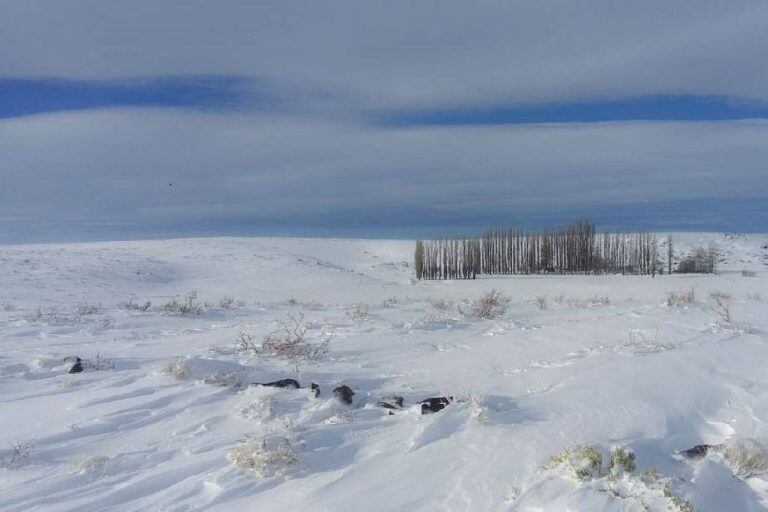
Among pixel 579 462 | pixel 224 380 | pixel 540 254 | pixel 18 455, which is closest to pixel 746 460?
pixel 579 462

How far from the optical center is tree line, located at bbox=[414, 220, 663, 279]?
85.0 feet

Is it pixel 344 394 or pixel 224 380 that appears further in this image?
pixel 224 380

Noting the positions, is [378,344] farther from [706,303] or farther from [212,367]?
[706,303]

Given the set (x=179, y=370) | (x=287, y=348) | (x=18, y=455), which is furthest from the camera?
(x=287, y=348)

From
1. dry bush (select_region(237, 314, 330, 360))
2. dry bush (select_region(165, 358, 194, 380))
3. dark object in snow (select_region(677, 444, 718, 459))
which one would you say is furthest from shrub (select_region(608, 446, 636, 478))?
dry bush (select_region(237, 314, 330, 360))

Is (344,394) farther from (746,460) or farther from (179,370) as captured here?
(746,460)

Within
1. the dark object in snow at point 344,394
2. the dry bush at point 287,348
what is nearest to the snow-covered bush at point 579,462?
the dark object in snow at point 344,394

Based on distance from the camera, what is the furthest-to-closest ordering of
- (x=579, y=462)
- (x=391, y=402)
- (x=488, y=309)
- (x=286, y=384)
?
(x=488, y=309), (x=286, y=384), (x=391, y=402), (x=579, y=462)

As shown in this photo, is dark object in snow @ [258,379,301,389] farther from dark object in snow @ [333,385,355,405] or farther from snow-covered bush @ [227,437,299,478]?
snow-covered bush @ [227,437,299,478]

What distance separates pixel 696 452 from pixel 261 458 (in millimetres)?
2641

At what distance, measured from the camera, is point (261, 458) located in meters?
3.73

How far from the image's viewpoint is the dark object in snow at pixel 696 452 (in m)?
3.90

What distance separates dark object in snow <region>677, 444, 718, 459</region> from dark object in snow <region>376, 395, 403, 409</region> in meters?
2.00

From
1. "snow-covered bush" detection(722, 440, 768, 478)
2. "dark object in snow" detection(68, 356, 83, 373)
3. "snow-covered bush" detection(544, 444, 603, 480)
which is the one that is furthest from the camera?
"dark object in snow" detection(68, 356, 83, 373)
